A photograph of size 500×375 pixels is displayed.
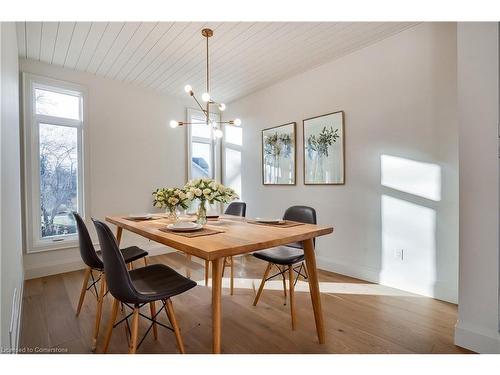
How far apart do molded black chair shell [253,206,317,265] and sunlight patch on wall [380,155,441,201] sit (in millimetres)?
943

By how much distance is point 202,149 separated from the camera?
4.46 m

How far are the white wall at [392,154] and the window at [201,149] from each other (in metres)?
1.72

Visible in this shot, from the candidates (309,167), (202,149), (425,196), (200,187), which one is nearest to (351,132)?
(309,167)

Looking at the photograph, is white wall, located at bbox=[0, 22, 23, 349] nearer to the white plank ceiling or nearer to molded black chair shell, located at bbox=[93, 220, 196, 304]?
molded black chair shell, located at bbox=[93, 220, 196, 304]

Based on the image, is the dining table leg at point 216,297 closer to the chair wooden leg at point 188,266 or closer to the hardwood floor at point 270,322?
the hardwood floor at point 270,322

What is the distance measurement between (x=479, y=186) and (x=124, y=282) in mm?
2146

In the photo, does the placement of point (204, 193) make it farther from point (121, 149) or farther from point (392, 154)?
point (121, 149)

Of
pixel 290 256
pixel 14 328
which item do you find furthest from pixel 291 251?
pixel 14 328

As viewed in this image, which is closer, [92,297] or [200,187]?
[200,187]

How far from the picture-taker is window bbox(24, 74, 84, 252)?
9.36 feet

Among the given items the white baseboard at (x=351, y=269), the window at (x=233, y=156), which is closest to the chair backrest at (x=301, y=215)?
A: the white baseboard at (x=351, y=269)

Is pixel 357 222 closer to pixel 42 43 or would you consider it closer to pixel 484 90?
pixel 484 90

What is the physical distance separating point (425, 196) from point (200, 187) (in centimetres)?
206

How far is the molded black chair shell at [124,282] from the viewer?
1.24 m
